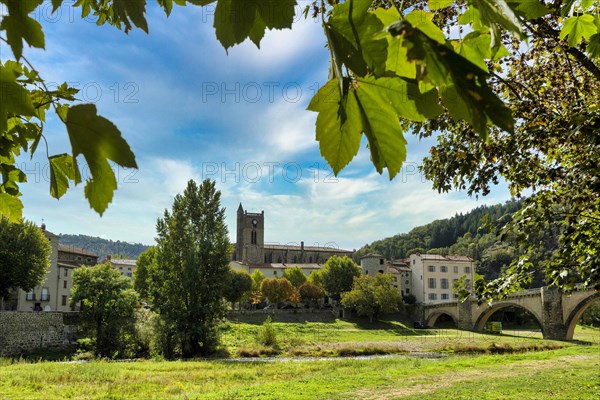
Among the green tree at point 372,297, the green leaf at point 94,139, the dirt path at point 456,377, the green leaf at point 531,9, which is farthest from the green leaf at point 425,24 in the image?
the green tree at point 372,297

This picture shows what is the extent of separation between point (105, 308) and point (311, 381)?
20419 millimetres

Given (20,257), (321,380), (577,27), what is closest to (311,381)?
(321,380)

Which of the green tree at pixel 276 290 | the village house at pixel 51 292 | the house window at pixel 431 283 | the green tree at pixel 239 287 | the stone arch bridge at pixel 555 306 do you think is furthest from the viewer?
the house window at pixel 431 283

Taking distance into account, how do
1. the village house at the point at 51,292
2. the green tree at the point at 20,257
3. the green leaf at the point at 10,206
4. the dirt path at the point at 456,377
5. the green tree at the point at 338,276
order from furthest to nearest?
the green tree at the point at 338,276 → the village house at the point at 51,292 → the green tree at the point at 20,257 → the dirt path at the point at 456,377 → the green leaf at the point at 10,206

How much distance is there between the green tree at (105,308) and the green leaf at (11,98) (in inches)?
1266

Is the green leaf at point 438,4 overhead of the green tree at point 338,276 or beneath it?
overhead

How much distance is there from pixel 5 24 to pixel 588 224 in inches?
276

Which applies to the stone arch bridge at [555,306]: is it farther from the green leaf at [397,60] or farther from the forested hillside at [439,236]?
the forested hillside at [439,236]

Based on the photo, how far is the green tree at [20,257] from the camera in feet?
118

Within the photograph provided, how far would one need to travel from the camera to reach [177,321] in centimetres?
2980

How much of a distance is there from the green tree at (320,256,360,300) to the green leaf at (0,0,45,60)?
6764 cm

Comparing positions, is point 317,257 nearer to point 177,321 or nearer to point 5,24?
point 177,321

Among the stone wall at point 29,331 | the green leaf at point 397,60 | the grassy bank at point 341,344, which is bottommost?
the grassy bank at point 341,344

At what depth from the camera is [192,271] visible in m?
30.8
